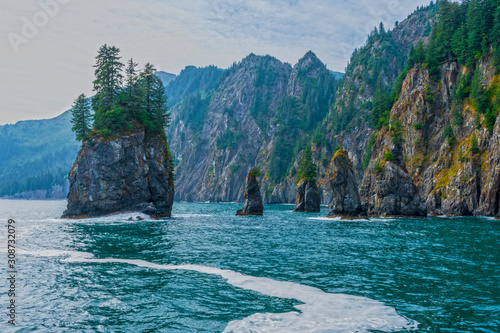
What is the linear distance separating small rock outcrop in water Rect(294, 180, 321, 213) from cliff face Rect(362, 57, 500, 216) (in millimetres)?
17354

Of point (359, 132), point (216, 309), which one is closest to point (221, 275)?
point (216, 309)

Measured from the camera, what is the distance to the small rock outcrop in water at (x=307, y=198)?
107312mm

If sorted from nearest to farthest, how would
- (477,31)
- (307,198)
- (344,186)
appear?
(344,186)
(477,31)
(307,198)

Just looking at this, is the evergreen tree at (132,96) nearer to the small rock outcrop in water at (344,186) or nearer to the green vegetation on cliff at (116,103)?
the green vegetation on cliff at (116,103)

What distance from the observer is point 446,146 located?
95688 millimetres

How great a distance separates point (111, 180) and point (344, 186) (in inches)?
2013

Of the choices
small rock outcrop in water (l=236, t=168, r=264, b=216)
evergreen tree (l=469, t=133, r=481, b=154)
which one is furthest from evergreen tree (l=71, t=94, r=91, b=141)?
evergreen tree (l=469, t=133, r=481, b=154)

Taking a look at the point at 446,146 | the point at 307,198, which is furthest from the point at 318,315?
the point at 446,146

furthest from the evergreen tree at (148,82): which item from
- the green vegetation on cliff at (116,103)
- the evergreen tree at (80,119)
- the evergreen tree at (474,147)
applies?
the evergreen tree at (474,147)

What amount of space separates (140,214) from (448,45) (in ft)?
363

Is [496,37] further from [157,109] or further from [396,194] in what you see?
[157,109]

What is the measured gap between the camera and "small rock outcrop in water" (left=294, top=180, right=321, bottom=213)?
352ft

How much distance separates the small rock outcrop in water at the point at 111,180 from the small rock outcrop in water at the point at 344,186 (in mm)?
40953

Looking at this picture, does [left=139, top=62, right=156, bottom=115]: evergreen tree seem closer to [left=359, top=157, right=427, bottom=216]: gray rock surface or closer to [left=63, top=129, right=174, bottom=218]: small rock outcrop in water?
[left=63, top=129, right=174, bottom=218]: small rock outcrop in water
